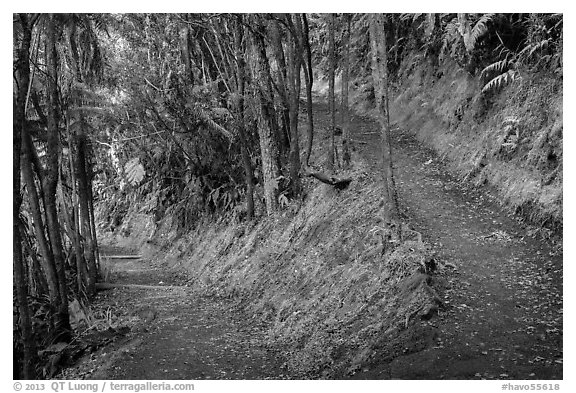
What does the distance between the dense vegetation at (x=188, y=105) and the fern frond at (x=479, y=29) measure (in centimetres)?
4

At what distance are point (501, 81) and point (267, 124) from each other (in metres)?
5.91

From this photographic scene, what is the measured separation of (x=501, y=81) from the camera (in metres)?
11.7

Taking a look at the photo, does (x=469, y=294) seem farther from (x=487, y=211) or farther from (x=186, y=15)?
(x=186, y=15)

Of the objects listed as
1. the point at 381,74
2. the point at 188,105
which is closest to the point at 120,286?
the point at 188,105

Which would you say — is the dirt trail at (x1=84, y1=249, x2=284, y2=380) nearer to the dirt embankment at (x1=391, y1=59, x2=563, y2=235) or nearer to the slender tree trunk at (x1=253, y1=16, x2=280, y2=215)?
the slender tree trunk at (x1=253, y1=16, x2=280, y2=215)

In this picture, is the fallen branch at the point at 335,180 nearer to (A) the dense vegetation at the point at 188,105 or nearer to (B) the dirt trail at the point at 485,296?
(A) the dense vegetation at the point at 188,105

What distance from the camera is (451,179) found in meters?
11.7

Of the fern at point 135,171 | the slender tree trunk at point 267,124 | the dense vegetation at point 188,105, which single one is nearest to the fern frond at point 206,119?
the dense vegetation at point 188,105

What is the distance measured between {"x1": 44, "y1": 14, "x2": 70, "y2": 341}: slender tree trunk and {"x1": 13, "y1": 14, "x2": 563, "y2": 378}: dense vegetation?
0.02 m

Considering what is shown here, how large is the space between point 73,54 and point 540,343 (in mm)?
11971

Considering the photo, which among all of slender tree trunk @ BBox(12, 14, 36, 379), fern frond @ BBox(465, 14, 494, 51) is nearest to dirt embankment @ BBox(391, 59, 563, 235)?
fern frond @ BBox(465, 14, 494, 51)

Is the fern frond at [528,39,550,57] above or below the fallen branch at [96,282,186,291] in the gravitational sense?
above

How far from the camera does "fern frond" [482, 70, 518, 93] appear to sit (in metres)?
11.1
